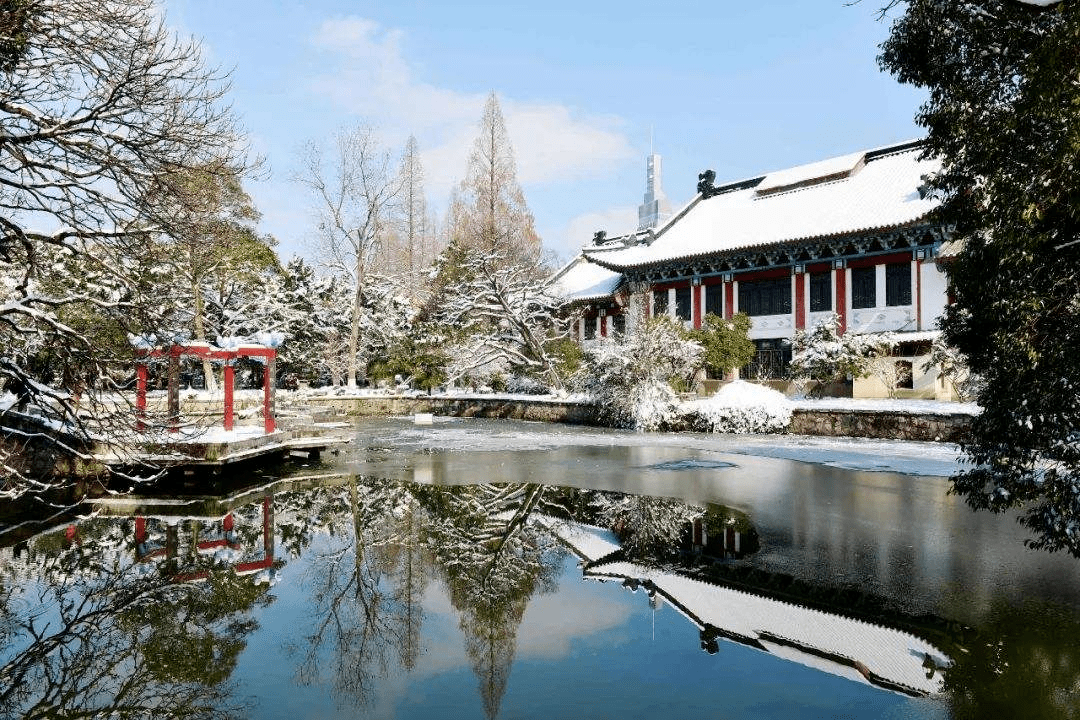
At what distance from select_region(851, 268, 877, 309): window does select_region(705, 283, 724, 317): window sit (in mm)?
5500

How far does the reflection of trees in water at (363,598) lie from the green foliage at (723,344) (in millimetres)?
17322

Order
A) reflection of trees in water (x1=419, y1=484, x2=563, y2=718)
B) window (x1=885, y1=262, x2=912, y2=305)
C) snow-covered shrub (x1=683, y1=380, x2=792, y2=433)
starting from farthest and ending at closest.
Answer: window (x1=885, y1=262, x2=912, y2=305) → snow-covered shrub (x1=683, y1=380, x2=792, y2=433) → reflection of trees in water (x1=419, y1=484, x2=563, y2=718)

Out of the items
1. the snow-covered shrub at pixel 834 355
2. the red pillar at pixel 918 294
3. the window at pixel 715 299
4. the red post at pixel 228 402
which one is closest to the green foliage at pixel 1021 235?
the red post at pixel 228 402

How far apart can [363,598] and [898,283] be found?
23.6 metres

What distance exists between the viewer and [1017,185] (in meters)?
5.59

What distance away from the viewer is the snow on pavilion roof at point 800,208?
25719 mm

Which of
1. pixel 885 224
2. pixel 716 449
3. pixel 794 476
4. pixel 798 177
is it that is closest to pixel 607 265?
pixel 798 177

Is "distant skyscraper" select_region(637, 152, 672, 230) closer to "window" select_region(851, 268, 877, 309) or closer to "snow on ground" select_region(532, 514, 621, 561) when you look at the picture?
"window" select_region(851, 268, 877, 309)

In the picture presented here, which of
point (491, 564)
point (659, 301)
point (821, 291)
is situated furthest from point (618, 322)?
point (491, 564)

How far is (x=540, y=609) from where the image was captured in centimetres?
607

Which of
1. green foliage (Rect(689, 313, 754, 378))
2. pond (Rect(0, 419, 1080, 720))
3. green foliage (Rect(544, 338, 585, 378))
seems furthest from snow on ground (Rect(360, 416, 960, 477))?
green foliage (Rect(689, 313, 754, 378))

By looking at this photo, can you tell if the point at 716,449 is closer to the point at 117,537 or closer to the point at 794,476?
the point at 794,476

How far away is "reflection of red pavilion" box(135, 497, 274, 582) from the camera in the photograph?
291 inches

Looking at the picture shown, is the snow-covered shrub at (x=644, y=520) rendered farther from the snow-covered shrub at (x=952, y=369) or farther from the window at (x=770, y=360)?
the window at (x=770, y=360)
